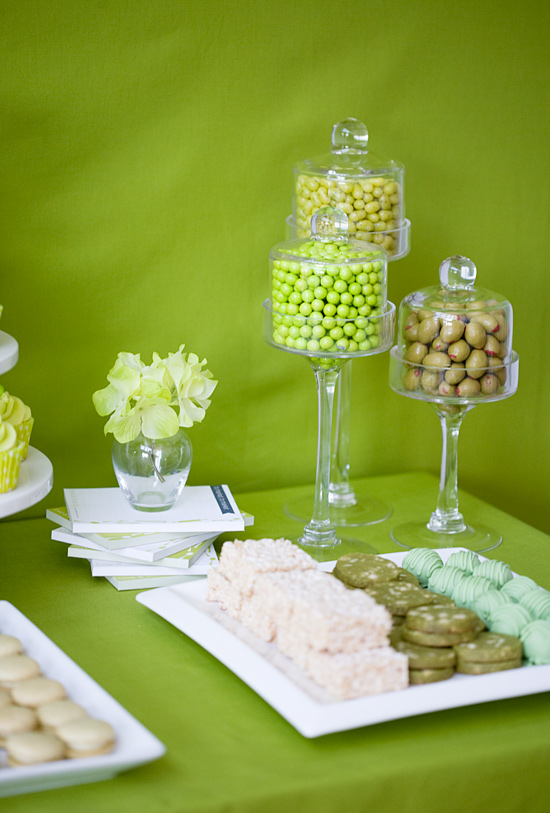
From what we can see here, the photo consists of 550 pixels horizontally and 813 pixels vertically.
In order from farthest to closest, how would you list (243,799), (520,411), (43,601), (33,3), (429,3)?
(520,411) → (429,3) → (33,3) → (43,601) → (243,799)

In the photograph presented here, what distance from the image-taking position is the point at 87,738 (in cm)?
79

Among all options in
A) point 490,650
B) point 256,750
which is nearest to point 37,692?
point 256,750

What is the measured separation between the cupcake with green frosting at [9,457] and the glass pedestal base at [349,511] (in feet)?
1.74

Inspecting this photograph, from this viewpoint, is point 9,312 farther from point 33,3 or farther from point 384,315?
point 384,315

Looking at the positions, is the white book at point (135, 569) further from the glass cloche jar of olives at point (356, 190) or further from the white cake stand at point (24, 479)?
the glass cloche jar of olives at point (356, 190)

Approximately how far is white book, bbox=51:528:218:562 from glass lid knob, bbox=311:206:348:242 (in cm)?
41

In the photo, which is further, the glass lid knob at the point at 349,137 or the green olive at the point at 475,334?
the glass lid knob at the point at 349,137

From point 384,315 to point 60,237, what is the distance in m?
0.48

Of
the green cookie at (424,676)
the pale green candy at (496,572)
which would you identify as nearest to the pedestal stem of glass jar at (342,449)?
the pale green candy at (496,572)

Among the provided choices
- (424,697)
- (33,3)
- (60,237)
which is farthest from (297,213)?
(424,697)

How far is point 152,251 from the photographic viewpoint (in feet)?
4.93

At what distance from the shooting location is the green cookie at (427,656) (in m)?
0.92

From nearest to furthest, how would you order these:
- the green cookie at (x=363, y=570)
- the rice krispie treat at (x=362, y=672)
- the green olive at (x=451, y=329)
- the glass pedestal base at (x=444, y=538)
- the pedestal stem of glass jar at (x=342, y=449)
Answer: the rice krispie treat at (x=362, y=672) → the green cookie at (x=363, y=570) → the green olive at (x=451, y=329) → the glass pedestal base at (x=444, y=538) → the pedestal stem of glass jar at (x=342, y=449)

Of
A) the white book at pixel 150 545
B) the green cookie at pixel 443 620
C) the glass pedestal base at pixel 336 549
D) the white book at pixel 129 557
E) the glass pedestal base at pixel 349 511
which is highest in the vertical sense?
the green cookie at pixel 443 620
